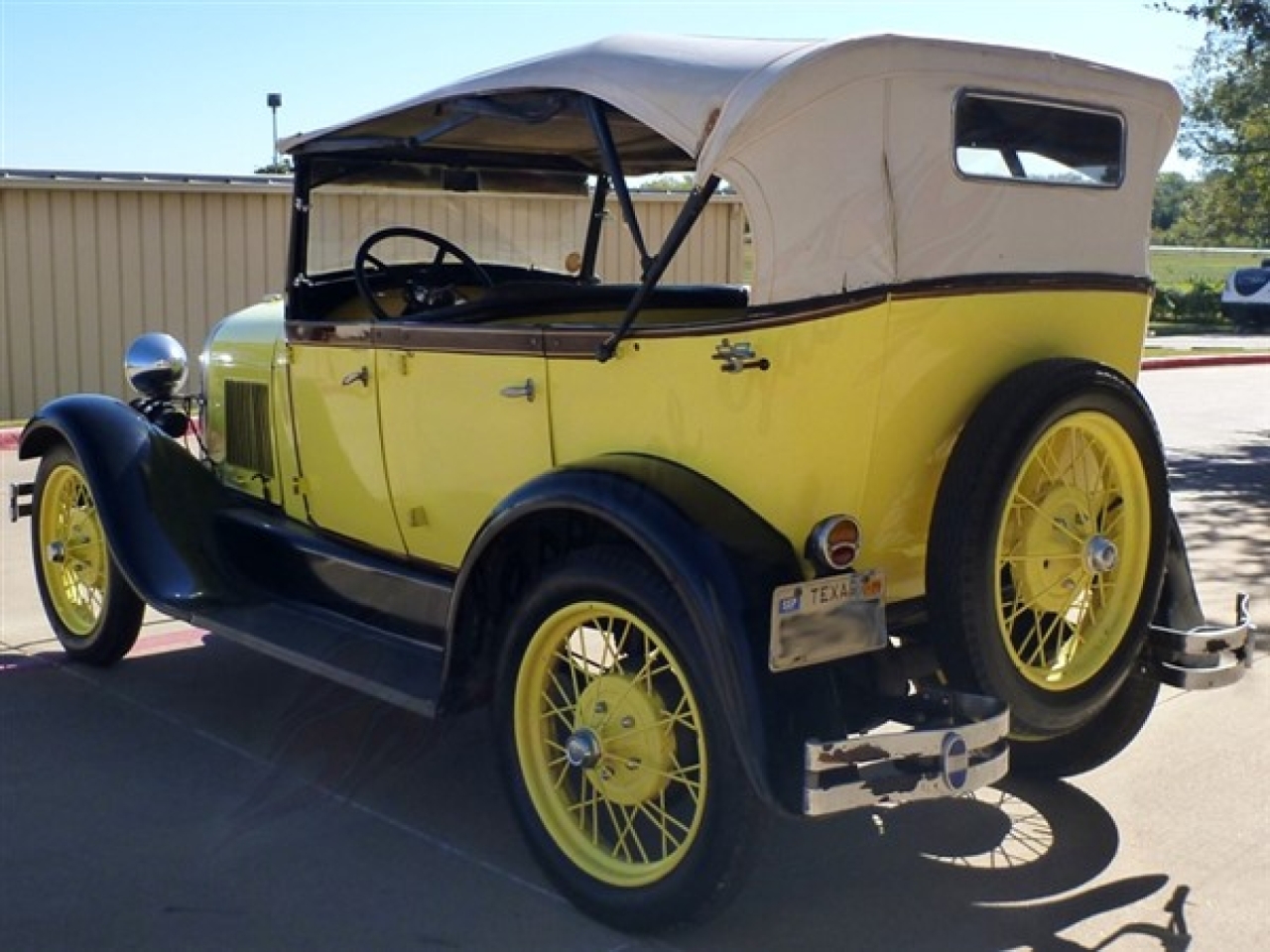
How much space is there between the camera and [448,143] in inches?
212

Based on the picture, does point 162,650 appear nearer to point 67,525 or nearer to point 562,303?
point 67,525

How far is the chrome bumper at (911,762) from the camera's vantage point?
326cm

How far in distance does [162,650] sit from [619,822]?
2.80 m

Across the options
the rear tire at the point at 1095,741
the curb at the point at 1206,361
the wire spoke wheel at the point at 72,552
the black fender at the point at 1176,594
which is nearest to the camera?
the black fender at the point at 1176,594

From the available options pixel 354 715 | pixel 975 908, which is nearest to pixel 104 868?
pixel 354 715

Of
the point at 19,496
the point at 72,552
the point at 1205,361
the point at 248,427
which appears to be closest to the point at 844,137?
the point at 248,427

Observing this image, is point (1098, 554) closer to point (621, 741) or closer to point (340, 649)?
point (621, 741)

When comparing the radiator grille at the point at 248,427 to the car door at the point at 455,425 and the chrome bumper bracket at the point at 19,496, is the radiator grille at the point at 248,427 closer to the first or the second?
the chrome bumper bracket at the point at 19,496

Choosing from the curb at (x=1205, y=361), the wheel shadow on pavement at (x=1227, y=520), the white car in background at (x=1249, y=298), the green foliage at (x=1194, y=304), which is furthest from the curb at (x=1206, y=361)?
the green foliage at (x=1194, y=304)

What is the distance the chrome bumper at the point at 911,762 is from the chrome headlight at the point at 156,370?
12.8ft

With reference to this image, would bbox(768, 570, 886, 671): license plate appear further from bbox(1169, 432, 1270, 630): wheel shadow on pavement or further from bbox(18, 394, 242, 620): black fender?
bbox(1169, 432, 1270, 630): wheel shadow on pavement

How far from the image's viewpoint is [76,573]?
19.1 ft

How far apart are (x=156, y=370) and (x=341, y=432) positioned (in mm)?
1649

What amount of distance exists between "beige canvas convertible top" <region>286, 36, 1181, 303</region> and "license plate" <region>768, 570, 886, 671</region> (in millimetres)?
691
